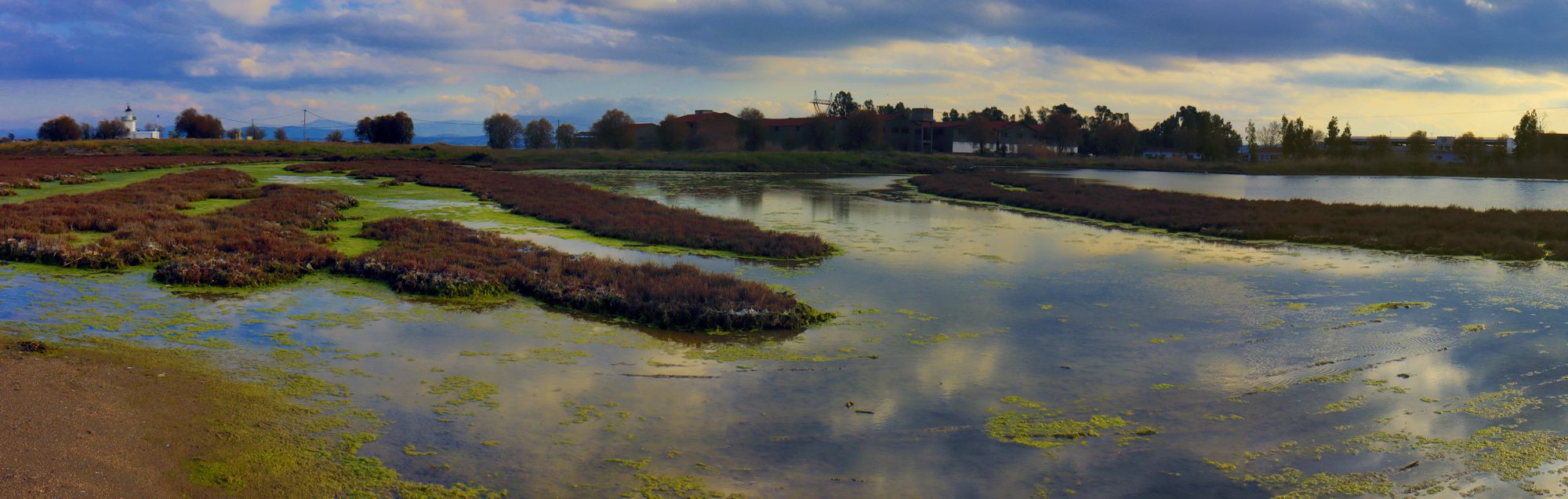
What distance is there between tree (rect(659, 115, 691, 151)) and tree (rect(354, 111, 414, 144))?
1418 inches

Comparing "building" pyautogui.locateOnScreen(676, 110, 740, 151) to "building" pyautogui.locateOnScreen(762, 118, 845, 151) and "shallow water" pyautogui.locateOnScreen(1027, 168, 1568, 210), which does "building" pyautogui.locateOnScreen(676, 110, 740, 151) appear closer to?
"building" pyautogui.locateOnScreen(762, 118, 845, 151)

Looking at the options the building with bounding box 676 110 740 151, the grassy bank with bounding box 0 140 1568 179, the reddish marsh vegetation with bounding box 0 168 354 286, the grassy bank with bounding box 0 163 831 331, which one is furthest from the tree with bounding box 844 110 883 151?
the grassy bank with bounding box 0 163 831 331

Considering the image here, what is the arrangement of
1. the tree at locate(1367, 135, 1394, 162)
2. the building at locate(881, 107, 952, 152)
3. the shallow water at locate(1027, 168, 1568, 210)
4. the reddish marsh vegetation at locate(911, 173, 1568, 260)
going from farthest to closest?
the building at locate(881, 107, 952, 152)
the tree at locate(1367, 135, 1394, 162)
the shallow water at locate(1027, 168, 1568, 210)
the reddish marsh vegetation at locate(911, 173, 1568, 260)

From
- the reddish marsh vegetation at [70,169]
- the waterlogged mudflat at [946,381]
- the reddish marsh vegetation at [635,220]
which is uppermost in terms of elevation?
the reddish marsh vegetation at [70,169]

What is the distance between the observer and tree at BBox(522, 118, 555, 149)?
142 meters

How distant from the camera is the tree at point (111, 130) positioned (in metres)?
133

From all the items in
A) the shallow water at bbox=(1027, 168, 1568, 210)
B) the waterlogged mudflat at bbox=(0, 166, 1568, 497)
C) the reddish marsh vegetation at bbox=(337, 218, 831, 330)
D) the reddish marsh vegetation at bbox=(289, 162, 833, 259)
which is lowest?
the waterlogged mudflat at bbox=(0, 166, 1568, 497)

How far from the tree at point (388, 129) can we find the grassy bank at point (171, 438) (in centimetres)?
12576

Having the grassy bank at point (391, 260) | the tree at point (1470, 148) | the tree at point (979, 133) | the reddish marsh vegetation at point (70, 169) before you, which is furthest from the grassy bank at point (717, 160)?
the grassy bank at point (391, 260)

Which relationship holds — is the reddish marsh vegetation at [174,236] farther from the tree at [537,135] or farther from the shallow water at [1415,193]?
the tree at [537,135]

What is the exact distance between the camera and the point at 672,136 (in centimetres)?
12006

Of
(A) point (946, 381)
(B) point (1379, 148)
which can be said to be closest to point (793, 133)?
(B) point (1379, 148)

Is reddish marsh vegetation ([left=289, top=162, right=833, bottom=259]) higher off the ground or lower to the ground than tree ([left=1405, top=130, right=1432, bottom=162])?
lower

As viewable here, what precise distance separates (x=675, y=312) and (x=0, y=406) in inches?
297
